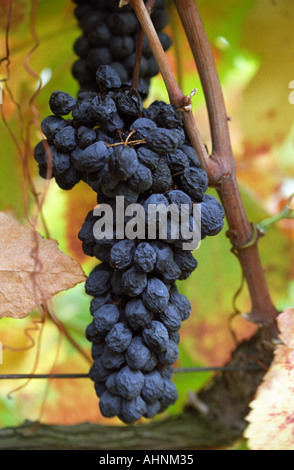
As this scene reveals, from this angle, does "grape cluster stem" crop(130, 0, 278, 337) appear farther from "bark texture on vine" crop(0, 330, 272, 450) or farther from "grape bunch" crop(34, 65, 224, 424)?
"bark texture on vine" crop(0, 330, 272, 450)

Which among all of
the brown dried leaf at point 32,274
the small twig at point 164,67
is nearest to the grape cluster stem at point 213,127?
the small twig at point 164,67

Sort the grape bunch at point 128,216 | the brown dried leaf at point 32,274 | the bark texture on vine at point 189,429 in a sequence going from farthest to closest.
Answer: the bark texture on vine at point 189,429 < the brown dried leaf at point 32,274 < the grape bunch at point 128,216

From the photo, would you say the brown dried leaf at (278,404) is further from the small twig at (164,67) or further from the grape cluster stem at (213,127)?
the small twig at (164,67)

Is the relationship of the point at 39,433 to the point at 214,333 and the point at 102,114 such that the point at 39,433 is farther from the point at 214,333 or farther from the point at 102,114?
the point at 102,114

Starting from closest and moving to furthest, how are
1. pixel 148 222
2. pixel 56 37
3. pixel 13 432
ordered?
pixel 148 222 < pixel 13 432 < pixel 56 37

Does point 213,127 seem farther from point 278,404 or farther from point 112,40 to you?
point 278,404

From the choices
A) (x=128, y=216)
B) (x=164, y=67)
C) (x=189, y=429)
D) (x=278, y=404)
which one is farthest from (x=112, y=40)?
(x=189, y=429)
